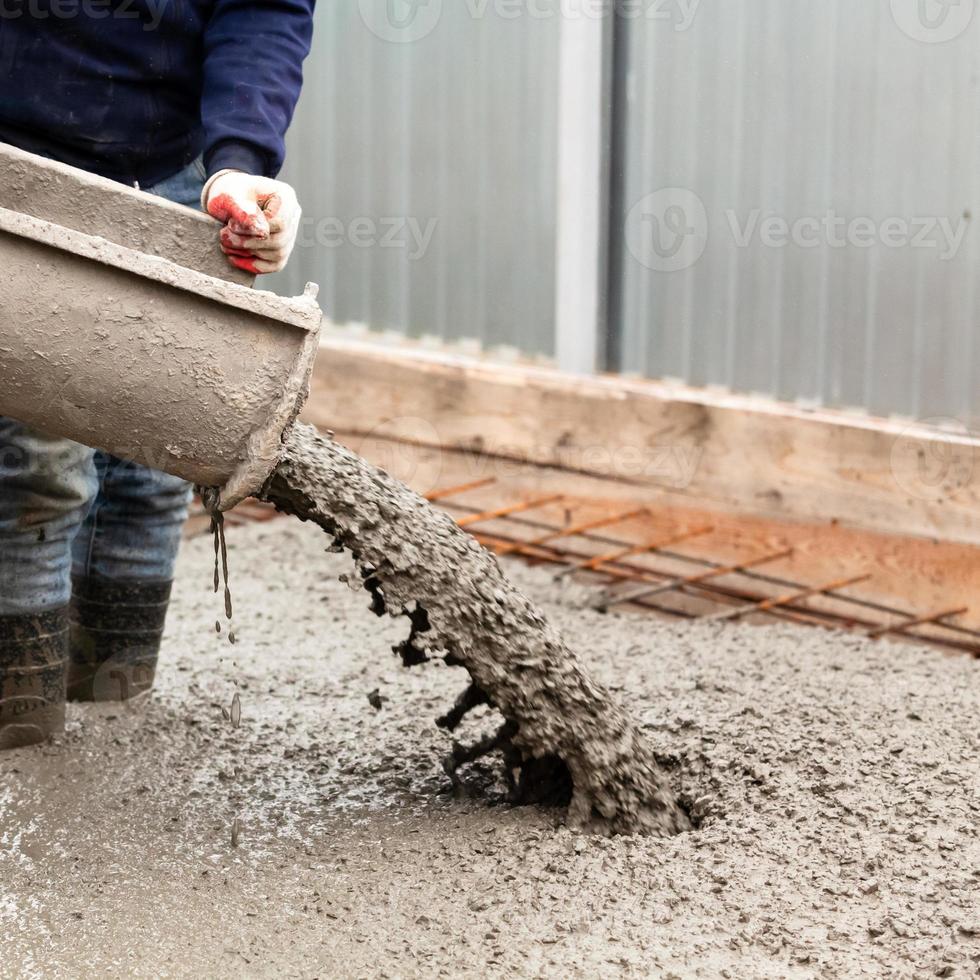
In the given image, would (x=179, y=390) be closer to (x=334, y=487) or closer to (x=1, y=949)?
(x=334, y=487)

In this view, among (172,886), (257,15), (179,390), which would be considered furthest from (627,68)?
(172,886)

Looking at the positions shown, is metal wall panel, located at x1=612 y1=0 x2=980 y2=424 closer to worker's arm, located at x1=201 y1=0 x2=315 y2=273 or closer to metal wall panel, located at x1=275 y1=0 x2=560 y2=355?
metal wall panel, located at x1=275 y1=0 x2=560 y2=355

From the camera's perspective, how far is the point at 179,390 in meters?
1.82

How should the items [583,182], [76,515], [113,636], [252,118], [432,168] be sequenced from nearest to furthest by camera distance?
[252,118], [76,515], [113,636], [583,182], [432,168]

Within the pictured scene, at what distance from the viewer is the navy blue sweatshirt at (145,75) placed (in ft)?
7.20

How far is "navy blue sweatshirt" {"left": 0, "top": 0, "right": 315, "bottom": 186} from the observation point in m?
2.19

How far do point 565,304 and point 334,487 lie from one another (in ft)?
5.64

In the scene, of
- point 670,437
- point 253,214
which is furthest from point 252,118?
point 670,437

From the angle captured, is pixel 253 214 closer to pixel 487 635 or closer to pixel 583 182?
pixel 487 635

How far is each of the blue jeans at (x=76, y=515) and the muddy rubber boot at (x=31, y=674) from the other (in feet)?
0.10

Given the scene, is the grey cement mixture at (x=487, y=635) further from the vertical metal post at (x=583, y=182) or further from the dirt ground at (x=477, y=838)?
the vertical metal post at (x=583, y=182)

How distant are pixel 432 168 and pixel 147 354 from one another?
90.5 inches

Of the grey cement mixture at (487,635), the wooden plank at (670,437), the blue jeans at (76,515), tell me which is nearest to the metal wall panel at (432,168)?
the wooden plank at (670,437)

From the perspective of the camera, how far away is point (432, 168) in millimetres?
3975
